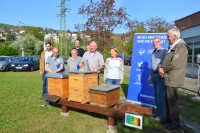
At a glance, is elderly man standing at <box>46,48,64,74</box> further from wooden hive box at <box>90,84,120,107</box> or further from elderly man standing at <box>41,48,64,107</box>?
wooden hive box at <box>90,84,120,107</box>

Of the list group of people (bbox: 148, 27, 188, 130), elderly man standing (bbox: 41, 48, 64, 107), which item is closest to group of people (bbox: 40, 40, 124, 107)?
elderly man standing (bbox: 41, 48, 64, 107)

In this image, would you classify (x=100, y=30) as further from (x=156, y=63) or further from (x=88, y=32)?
(x=156, y=63)

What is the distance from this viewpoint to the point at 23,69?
24.7m

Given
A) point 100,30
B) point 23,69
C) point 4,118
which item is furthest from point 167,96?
point 23,69

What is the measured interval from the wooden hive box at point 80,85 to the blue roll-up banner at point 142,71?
8.36ft

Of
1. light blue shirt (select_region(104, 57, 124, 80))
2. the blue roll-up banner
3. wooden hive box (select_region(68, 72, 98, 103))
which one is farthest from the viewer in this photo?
the blue roll-up banner

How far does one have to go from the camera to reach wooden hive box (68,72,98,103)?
581 cm

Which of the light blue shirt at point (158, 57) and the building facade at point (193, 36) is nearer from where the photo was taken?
the light blue shirt at point (158, 57)

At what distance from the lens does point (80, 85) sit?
5.83 m

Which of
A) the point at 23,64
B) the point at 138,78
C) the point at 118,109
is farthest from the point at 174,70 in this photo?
the point at 23,64

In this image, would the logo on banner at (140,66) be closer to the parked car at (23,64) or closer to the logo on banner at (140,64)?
the logo on banner at (140,64)

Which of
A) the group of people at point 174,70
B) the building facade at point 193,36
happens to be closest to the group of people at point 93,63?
the group of people at point 174,70

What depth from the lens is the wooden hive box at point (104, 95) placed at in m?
5.41

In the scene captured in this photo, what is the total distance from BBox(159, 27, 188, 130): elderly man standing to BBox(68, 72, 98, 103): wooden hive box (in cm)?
178
